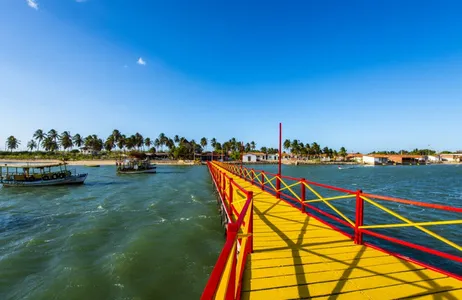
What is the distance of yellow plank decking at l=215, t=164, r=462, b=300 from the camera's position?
3.65 m

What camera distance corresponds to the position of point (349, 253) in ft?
17.0

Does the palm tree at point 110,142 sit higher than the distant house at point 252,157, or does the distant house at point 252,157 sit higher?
the palm tree at point 110,142

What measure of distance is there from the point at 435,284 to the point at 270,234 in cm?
349

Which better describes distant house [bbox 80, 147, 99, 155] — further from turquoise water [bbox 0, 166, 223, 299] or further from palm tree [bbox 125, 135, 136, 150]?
turquoise water [bbox 0, 166, 223, 299]

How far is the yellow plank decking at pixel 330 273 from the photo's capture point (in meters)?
3.65

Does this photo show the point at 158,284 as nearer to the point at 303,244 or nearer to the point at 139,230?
the point at 303,244

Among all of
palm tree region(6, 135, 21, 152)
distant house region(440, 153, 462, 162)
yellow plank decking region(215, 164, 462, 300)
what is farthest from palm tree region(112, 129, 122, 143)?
distant house region(440, 153, 462, 162)

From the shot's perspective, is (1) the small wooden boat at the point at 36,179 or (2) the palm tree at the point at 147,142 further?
(2) the palm tree at the point at 147,142

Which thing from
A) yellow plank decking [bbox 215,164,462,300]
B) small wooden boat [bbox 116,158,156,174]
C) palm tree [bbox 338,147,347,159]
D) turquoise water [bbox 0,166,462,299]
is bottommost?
turquoise water [bbox 0,166,462,299]

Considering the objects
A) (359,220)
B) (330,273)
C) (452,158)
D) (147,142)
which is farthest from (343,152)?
(330,273)

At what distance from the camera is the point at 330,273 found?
4277 millimetres

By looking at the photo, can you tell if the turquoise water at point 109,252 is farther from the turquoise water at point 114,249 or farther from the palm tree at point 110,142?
the palm tree at point 110,142

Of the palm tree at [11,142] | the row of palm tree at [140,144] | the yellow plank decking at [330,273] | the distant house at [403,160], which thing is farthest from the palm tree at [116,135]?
the distant house at [403,160]

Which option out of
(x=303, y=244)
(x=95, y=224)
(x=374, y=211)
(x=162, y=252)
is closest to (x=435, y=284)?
(x=303, y=244)
